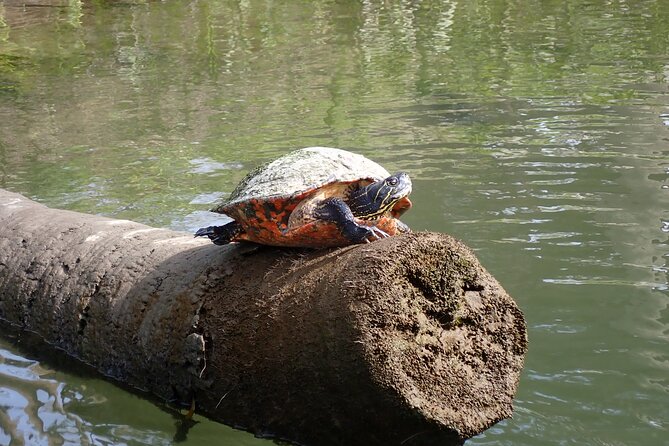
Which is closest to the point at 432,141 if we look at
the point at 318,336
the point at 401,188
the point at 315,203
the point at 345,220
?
the point at 401,188

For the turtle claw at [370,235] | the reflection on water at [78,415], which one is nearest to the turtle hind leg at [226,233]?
the turtle claw at [370,235]

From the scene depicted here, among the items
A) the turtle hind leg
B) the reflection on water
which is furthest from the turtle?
the reflection on water

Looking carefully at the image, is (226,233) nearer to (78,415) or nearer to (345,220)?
(345,220)

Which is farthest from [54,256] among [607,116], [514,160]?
[607,116]

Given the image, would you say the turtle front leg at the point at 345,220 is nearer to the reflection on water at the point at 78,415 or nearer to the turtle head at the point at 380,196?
the turtle head at the point at 380,196

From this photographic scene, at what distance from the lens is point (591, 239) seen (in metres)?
6.04

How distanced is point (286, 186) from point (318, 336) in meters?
0.72

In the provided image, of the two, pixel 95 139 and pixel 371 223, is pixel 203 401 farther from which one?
→ pixel 95 139

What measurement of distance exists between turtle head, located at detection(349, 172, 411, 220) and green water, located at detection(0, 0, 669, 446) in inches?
41.0

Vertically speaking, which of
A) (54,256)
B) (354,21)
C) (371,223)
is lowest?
(354,21)

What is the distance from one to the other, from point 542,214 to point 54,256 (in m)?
3.48

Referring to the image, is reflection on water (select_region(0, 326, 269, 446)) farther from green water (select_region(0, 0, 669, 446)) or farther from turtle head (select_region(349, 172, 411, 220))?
turtle head (select_region(349, 172, 411, 220))

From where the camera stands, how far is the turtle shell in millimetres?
3676

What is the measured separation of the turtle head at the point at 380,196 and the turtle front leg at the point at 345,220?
15cm
